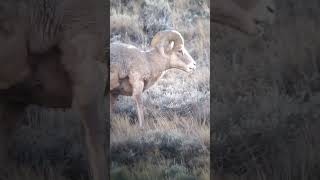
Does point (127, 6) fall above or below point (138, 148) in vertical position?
above

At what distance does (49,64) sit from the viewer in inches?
296

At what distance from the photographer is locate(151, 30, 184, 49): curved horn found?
26.5ft

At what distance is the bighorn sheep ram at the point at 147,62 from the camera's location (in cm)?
801

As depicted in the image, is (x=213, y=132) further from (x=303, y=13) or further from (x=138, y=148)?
(x=303, y=13)

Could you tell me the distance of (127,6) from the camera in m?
8.01

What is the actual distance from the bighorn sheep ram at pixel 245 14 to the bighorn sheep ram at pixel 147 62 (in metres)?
0.63

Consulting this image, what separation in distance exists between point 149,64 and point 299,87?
1.97m

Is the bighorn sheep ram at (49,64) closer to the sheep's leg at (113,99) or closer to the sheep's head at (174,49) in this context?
the sheep's leg at (113,99)

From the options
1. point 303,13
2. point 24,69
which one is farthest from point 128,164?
point 303,13

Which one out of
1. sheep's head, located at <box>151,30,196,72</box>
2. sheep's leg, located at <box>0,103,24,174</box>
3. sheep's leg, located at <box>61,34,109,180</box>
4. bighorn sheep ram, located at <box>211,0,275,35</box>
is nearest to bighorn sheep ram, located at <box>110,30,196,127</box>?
sheep's head, located at <box>151,30,196,72</box>

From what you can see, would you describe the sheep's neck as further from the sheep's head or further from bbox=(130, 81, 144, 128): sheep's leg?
bbox=(130, 81, 144, 128): sheep's leg

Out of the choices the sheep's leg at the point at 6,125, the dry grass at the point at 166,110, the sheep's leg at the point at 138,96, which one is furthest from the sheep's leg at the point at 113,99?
the sheep's leg at the point at 6,125

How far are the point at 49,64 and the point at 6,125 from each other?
0.92 metres

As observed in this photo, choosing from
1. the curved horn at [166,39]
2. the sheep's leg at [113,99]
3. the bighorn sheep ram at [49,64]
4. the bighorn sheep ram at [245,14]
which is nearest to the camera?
the bighorn sheep ram at [49,64]
